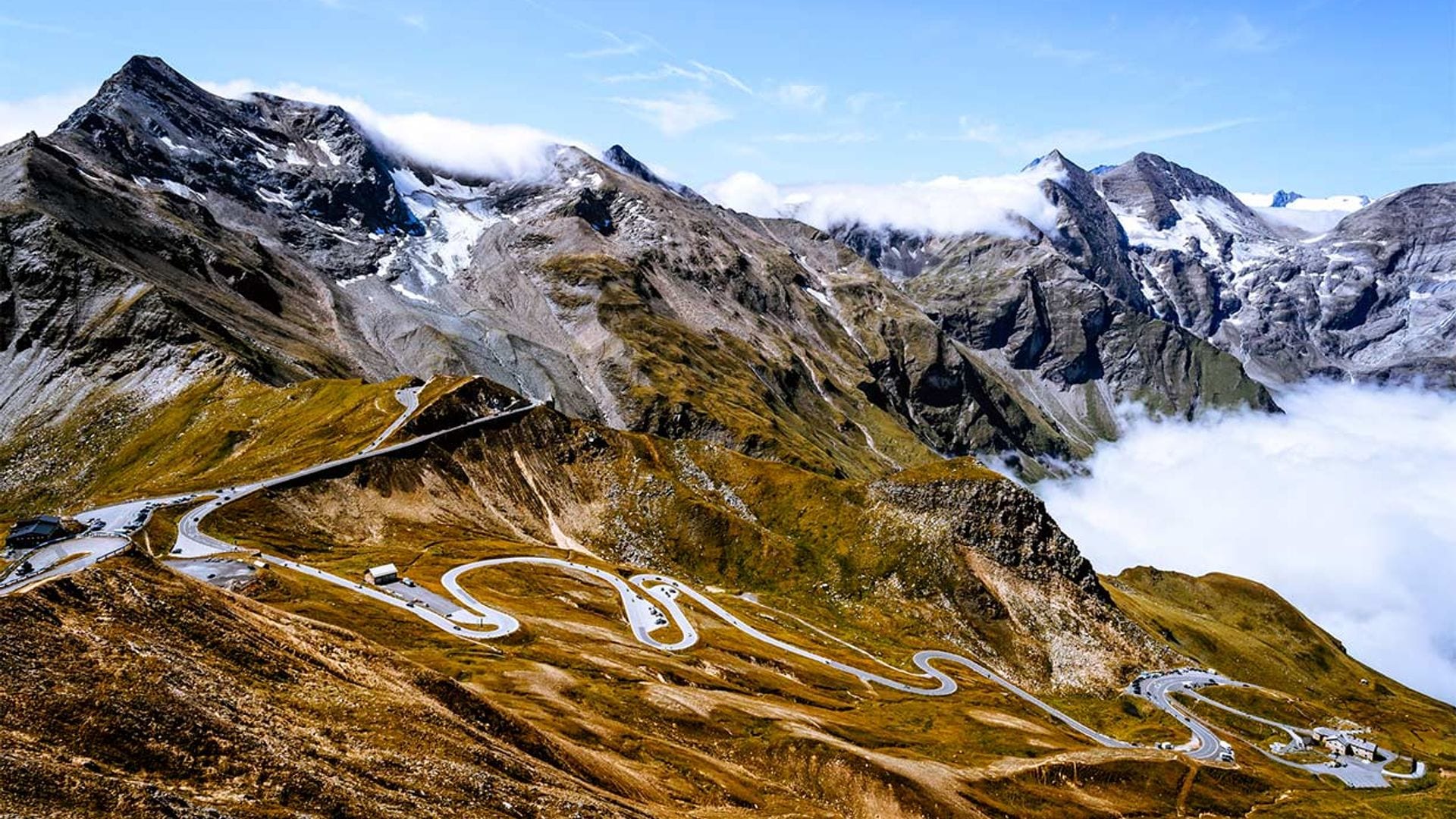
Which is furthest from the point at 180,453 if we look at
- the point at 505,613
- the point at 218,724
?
the point at 218,724

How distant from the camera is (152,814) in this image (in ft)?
119

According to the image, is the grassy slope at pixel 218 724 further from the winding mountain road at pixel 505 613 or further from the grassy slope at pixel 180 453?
the grassy slope at pixel 180 453

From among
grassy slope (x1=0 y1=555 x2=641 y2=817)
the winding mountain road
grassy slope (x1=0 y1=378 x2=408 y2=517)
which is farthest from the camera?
grassy slope (x1=0 y1=378 x2=408 y2=517)

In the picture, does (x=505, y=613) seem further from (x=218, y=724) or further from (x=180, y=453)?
(x=180, y=453)

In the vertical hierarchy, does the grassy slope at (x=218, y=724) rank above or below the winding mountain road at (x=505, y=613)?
above

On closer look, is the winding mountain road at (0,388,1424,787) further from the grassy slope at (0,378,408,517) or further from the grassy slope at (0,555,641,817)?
the grassy slope at (0,555,641,817)

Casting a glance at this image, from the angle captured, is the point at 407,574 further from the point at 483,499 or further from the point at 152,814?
the point at 152,814

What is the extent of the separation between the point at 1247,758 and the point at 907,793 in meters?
112

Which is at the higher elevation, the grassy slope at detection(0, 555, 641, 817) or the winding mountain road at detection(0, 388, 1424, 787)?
the grassy slope at detection(0, 555, 641, 817)

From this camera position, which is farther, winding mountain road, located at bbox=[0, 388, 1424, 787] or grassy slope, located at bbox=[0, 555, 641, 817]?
winding mountain road, located at bbox=[0, 388, 1424, 787]

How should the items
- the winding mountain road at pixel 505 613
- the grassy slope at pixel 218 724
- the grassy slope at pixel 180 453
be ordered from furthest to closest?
the grassy slope at pixel 180 453 → the winding mountain road at pixel 505 613 → the grassy slope at pixel 218 724

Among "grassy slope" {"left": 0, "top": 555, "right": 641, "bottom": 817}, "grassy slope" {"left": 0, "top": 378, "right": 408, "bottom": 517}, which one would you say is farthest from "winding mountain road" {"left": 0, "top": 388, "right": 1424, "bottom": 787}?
"grassy slope" {"left": 0, "top": 555, "right": 641, "bottom": 817}

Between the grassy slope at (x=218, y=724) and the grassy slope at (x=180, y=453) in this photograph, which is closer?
the grassy slope at (x=218, y=724)

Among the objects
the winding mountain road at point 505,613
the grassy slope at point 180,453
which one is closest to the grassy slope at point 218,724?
the winding mountain road at point 505,613
